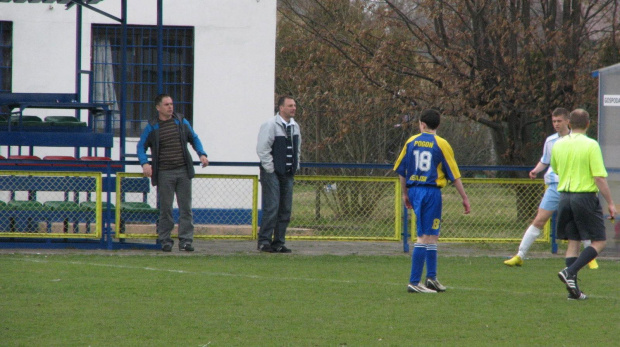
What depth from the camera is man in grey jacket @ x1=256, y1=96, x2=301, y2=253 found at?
12664 mm

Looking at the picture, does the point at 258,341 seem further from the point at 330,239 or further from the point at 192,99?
the point at 192,99

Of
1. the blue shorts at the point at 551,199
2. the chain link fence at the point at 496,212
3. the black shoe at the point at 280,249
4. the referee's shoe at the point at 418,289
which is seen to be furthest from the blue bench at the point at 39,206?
the blue shorts at the point at 551,199

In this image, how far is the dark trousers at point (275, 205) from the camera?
41.7 feet

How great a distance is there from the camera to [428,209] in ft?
29.4

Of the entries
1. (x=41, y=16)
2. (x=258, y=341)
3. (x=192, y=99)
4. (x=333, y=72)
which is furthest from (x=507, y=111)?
(x=258, y=341)

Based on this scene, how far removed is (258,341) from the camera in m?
6.44

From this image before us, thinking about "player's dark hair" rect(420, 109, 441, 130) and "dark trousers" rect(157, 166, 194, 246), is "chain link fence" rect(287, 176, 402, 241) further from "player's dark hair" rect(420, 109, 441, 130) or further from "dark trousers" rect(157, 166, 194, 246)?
"player's dark hair" rect(420, 109, 441, 130)

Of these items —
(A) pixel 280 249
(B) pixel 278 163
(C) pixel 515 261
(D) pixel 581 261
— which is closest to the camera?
(D) pixel 581 261

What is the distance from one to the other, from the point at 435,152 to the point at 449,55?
10328 mm

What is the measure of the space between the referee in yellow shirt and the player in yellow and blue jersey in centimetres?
95

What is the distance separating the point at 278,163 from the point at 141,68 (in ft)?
20.9

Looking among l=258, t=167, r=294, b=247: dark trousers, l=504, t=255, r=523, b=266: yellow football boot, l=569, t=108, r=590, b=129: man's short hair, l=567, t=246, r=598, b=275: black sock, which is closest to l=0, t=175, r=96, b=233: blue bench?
l=258, t=167, r=294, b=247: dark trousers

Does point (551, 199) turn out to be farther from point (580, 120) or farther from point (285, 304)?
point (285, 304)

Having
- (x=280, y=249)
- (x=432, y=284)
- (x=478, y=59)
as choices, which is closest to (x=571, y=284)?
(x=432, y=284)
